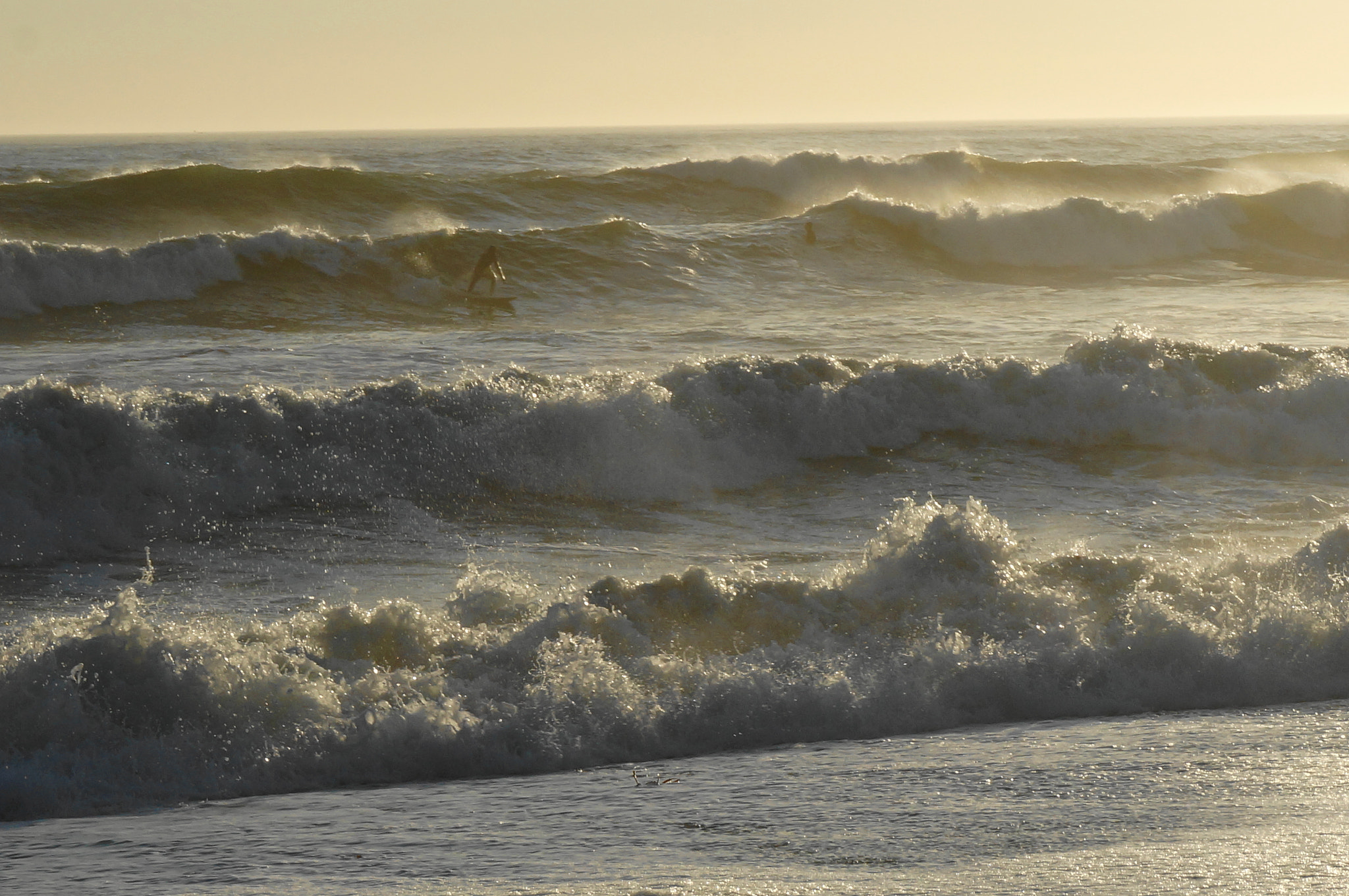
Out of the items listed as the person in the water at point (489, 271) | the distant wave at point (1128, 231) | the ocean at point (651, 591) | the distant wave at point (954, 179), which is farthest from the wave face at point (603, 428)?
the distant wave at point (954, 179)

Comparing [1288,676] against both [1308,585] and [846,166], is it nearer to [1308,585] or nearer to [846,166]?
[1308,585]

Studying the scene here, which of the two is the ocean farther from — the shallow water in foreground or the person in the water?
the person in the water

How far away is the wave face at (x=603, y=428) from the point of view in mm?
9062

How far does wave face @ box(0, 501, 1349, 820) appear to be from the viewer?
4840 mm

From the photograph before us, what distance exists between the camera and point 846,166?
117ft

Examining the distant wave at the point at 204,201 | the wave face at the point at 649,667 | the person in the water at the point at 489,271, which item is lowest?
the wave face at the point at 649,667

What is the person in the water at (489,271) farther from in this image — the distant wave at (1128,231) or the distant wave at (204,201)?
the distant wave at (1128,231)

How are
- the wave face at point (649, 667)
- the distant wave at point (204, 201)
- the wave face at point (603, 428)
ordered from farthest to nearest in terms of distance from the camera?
the distant wave at point (204, 201)
the wave face at point (603, 428)
the wave face at point (649, 667)

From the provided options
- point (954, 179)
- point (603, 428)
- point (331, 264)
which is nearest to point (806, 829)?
point (603, 428)

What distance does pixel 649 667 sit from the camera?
5535 millimetres

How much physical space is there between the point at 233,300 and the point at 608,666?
15062 millimetres

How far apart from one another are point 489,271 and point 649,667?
1519 centimetres

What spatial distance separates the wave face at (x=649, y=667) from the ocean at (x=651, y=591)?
0.07ft

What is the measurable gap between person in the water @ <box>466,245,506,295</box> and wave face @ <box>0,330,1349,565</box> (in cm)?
869
